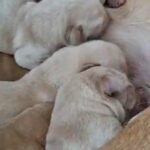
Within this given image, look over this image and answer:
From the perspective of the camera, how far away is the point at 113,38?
1.85m

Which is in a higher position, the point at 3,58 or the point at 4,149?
the point at 4,149

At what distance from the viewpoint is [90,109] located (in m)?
1.45

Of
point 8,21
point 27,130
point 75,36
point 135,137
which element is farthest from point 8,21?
point 135,137

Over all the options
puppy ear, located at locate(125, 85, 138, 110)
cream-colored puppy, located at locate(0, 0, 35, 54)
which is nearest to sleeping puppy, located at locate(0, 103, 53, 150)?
puppy ear, located at locate(125, 85, 138, 110)

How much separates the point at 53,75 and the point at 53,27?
239 millimetres

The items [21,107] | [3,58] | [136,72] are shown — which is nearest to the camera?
[21,107]

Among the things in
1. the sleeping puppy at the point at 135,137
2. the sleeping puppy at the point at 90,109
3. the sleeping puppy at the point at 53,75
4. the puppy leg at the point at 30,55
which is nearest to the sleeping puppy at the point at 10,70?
the puppy leg at the point at 30,55

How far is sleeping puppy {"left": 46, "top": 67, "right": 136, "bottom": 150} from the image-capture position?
140 cm

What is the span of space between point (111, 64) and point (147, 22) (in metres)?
0.31

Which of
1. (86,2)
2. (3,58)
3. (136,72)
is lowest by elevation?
(3,58)

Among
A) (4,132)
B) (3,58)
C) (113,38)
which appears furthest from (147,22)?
(4,132)

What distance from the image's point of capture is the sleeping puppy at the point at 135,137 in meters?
1.21

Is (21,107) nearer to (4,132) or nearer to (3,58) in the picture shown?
(4,132)

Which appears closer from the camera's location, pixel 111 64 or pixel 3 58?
pixel 111 64
